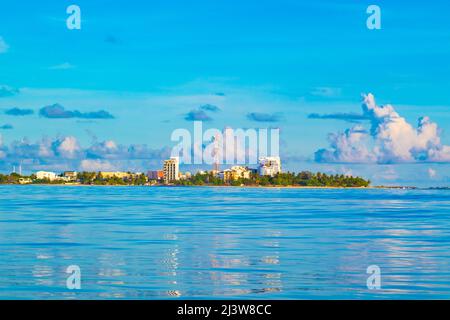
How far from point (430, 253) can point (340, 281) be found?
40.2 ft

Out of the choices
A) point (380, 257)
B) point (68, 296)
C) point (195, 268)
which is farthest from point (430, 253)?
point (68, 296)

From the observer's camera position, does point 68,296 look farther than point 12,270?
No

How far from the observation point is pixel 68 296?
27.0m

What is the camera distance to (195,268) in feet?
113

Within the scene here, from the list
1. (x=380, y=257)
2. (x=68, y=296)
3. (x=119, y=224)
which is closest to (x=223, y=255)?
(x=380, y=257)

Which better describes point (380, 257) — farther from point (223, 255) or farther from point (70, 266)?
point (70, 266)
